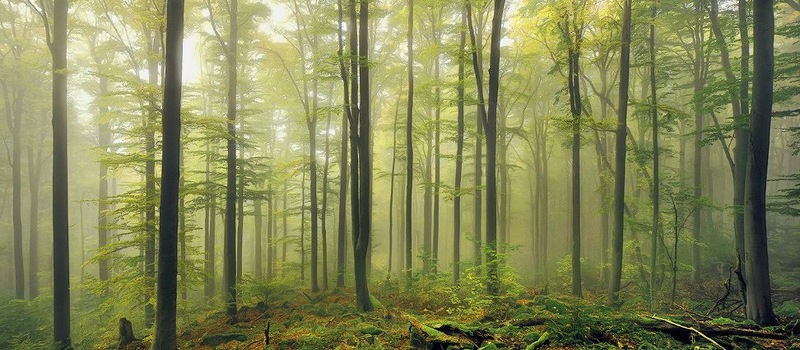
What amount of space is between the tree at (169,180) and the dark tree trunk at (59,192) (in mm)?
4606

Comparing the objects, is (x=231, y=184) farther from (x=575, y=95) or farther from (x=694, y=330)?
(x=694, y=330)

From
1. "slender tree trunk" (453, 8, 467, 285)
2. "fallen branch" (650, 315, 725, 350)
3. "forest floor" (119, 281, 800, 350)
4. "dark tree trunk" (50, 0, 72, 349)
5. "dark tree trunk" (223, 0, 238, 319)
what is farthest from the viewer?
"dark tree trunk" (223, 0, 238, 319)

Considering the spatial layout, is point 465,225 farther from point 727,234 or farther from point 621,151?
point 621,151

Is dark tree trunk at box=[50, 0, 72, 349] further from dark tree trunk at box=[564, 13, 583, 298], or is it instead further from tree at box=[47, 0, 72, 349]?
dark tree trunk at box=[564, 13, 583, 298]

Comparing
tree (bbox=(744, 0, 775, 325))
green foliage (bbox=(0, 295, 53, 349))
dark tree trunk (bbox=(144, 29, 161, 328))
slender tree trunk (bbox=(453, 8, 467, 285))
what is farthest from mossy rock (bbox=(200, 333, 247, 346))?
tree (bbox=(744, 0, 775, 325))

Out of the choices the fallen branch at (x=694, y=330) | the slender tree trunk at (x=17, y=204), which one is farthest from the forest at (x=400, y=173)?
the slender tree trunk at (x=17, y=204)

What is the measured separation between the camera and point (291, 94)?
15.7 m

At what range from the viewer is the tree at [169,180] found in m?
7.10

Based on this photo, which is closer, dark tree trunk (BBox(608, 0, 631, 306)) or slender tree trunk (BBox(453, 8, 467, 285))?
dark tree trunk (BBox(608, 0, 631, 306))

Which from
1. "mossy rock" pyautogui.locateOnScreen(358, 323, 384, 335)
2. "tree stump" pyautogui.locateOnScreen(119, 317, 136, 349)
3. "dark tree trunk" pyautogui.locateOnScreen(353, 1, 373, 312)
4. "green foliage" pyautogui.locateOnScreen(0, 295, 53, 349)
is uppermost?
"dark tree trunk" pyautogui.locateOnScreen(353, 1, 373, 312)

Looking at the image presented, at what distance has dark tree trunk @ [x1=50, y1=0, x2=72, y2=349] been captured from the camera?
368 inches

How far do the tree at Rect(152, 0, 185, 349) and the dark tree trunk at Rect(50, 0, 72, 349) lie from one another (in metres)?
4.61

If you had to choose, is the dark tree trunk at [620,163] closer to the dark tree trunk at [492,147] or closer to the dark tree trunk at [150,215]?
the dark tree trunk at [492,147]

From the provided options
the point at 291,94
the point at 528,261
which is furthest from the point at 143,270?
the point at 528,261
